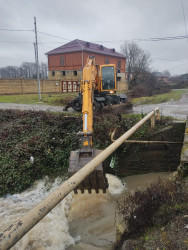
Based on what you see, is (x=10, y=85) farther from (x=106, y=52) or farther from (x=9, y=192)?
(x=106, y=52)

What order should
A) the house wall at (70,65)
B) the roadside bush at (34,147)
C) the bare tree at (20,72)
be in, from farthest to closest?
the bare tree at (20,72) → the house wall at (70,65) → the roadside bush at (34,147)

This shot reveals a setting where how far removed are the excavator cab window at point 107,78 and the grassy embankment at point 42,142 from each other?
2049mm

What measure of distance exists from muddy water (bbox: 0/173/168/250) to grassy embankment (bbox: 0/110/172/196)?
52cm

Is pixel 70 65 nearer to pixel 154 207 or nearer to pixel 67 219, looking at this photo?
pixel 67 219

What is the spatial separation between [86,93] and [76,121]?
3.39m

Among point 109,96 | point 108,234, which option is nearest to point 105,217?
point 108,234

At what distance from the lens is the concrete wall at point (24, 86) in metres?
22.0

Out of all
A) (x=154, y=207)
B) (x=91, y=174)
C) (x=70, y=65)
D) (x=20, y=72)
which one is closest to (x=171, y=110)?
(x=91, y=174)

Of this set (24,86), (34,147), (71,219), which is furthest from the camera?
(24,86)

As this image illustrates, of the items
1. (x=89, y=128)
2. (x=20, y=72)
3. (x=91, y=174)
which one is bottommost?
(x=91, y=174)

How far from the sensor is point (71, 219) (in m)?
5.19

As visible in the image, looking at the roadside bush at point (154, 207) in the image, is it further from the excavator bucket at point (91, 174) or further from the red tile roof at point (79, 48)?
the red tile roof at point (79, 48)

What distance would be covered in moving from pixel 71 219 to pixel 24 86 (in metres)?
20.8

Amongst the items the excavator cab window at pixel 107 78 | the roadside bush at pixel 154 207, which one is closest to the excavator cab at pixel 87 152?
the roadside bush at pixel 154 207
